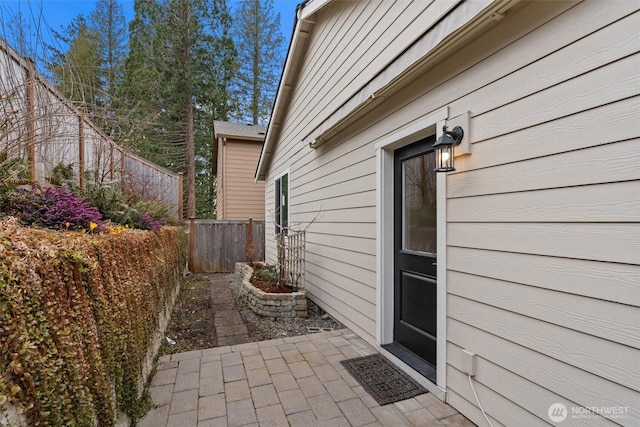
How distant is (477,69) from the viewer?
7.02ft

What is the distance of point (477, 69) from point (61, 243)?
2.76 metres

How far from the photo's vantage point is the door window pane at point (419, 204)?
272 centimetres

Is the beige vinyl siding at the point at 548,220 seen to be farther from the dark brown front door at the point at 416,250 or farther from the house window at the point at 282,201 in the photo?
the house window at the point at 282,201

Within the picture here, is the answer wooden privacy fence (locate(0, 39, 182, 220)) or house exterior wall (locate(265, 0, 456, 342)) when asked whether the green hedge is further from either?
house exterior wall (locate(265, 0, 456, 342))

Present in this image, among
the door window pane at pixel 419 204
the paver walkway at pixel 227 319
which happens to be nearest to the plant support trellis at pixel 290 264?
the paver walkway at pixel 227 319

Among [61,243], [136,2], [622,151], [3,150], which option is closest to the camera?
[622,151]

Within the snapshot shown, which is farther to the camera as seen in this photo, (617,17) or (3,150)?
(3,150)

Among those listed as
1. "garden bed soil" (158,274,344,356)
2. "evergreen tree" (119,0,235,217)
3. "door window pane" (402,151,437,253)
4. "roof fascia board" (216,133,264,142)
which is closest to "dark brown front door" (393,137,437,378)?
"door window pane" (402,151,437,253)

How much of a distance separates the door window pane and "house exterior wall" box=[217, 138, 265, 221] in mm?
9217

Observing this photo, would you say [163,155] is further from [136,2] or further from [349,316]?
[349,316]

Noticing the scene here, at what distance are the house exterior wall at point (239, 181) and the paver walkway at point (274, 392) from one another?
841 cm

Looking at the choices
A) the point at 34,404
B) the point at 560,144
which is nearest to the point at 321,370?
the point at 34,404

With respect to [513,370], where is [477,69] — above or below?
above

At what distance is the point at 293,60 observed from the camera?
5848 mm
